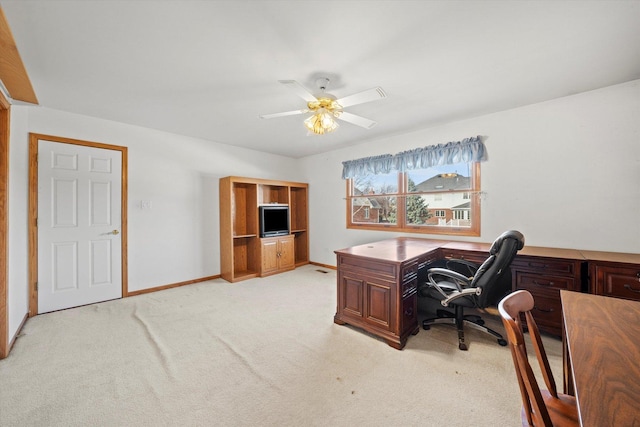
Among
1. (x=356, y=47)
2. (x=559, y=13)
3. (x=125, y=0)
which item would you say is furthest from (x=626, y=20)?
(x=125, y=0)

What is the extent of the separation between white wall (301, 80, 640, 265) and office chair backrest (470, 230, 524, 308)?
1326mm

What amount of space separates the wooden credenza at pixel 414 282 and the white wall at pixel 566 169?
0.29 metres

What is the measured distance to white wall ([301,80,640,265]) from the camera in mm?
2484

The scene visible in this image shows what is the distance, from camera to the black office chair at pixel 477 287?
2.02 meters

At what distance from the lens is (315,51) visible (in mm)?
1907

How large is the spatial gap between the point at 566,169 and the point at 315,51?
9.81 feet

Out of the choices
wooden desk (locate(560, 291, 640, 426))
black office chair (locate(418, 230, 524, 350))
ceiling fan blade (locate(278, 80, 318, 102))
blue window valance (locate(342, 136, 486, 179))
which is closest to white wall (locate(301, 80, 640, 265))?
blue window valance (locate(342, 136, 486, 179))

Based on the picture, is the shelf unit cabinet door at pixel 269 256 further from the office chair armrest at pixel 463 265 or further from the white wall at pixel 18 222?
the office chair armrest at pixel 463 265

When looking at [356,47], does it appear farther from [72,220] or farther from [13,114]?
[72,220]

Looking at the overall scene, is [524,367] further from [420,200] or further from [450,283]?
[420,200]

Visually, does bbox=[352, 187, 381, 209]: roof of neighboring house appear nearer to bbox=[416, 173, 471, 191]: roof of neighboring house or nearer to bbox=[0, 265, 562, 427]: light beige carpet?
bbox=[416, 173, 471, 191]: roof of neighboring house

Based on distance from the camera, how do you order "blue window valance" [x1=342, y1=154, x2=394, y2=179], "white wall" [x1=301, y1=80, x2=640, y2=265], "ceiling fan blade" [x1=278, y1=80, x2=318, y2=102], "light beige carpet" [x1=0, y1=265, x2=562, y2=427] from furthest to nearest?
"blue window valance" [x1=342, y1=154, x2=394, y2=179]
"white wall" [x1=301, y1=80, x2=640, y2=265]
"ceiling fan blade" [x1=278, y1=80, x2=318, y2=102]
"light beige carpet" [x1=0, y1=265, x2=562, y2=427]

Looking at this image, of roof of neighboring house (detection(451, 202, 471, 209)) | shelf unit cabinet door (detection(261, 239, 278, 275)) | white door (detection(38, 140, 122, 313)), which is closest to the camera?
white door (detection(38, 140, 122, 313))

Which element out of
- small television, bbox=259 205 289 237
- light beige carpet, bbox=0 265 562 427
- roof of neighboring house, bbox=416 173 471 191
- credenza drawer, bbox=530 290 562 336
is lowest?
light beige carpet, bbox=0 265 562 427
